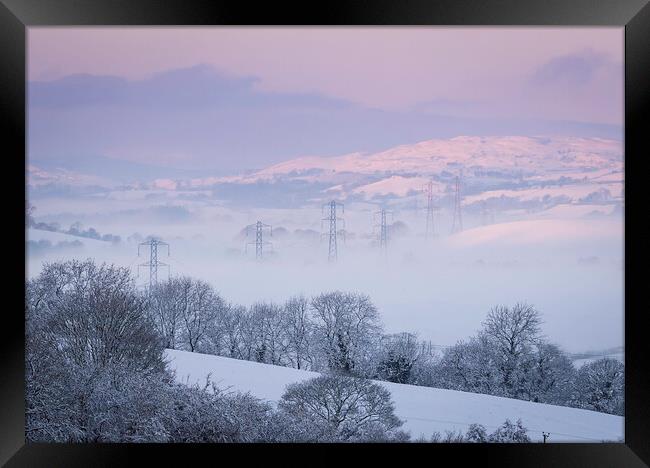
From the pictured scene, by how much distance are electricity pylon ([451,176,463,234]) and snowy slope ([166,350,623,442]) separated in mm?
2494

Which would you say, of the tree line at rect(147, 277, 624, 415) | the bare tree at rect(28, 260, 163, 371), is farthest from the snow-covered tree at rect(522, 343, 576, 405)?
the bare tree at rect(28, 260, 163, 371)

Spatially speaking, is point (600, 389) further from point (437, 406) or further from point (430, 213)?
point (430, 213)

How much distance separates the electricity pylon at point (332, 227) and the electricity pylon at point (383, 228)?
1.55 feet

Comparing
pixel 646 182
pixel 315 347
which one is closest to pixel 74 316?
pixel 315 347

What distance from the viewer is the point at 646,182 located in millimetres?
2520

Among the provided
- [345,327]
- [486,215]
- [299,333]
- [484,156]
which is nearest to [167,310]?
[299,333]

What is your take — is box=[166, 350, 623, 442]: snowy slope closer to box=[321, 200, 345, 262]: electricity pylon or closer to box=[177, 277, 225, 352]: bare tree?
box=[177, 277, 225, 352]: bare tree

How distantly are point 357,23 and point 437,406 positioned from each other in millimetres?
7599

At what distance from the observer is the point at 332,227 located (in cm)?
826

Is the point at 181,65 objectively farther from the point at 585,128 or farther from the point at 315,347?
the point at 585,128

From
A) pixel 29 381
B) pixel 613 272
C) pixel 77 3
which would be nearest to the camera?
pixel 77 3

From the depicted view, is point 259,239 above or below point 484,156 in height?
below

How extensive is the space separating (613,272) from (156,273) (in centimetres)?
606

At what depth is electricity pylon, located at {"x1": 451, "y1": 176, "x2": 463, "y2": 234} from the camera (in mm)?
8375
